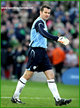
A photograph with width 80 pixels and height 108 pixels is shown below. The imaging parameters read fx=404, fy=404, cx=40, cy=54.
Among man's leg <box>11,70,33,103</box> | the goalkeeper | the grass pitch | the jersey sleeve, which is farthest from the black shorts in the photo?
the grass pitch

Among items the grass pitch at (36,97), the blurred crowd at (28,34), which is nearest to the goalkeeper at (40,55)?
the grass pitch at (36,97)

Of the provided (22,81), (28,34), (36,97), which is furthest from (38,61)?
(28,34)

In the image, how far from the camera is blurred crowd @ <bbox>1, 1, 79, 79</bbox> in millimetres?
20016

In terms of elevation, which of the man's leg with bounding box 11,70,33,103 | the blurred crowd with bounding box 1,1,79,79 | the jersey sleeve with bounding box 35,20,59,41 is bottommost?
the blurred crowd with bounding box 1,1,79,79

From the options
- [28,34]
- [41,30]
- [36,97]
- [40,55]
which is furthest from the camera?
[28,34]

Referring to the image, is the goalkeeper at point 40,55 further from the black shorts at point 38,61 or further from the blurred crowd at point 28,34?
the blurred crowd at point 28,34

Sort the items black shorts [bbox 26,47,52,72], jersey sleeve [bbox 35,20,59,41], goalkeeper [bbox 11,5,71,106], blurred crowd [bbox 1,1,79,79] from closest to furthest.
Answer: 1. jersey sleeve [bbox 35,20,59,41]
2. goalkeeper [bbox 11,5,71,106]
3. black shorts [bbox 26,47,52,72]
4. blurred crowd [bbox 1,1,79,79]

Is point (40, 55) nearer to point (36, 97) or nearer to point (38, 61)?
point (38, 61)

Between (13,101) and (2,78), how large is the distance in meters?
10.9

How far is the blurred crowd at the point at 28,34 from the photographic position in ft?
65.7

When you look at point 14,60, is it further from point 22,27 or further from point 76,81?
point 76,81

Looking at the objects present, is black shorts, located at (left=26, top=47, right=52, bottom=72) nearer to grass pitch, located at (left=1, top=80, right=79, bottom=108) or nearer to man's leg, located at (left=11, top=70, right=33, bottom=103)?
man's leg, located at (left=11, top=70, right=33, bottom=103)

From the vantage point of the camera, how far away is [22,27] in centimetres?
2142

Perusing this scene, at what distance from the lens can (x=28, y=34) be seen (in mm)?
21078
